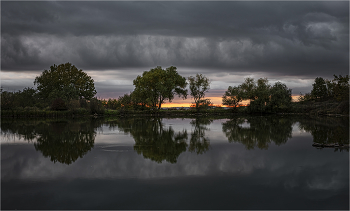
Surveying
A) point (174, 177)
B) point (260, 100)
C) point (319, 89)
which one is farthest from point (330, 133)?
point (319, 89)

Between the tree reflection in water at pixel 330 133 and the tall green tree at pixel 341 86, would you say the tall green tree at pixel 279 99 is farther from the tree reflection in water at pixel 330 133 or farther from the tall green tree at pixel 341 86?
the tree reflection in water at pixel 330 133

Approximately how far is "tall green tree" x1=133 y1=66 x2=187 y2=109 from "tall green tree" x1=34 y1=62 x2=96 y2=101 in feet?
41.2

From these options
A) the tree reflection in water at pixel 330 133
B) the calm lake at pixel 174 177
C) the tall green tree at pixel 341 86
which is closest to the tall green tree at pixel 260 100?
the tall green tree at pixel 341 86

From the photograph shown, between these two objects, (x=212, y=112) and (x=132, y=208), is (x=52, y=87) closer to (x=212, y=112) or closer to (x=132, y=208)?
(x=212, y=112)

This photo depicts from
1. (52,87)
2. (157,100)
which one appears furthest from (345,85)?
(52,87)


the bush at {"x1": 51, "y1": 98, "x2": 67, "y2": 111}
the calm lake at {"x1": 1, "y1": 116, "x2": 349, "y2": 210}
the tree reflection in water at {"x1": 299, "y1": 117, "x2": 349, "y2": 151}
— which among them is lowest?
the calm lake at {"x1": 1, "y1": 116, "x2": 349, "y2": 210}

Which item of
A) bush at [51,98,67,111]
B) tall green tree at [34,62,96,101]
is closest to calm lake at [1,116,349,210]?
bush at [51,98,67,111]

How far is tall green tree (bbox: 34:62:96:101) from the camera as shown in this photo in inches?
2370

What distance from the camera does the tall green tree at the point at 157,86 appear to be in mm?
55969

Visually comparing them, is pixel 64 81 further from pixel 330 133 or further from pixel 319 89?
pixel 319 89

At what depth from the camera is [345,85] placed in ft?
167

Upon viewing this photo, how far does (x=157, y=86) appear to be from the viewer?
5575 cm

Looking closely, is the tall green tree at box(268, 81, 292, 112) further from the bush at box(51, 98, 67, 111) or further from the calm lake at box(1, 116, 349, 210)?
the calm lake at box(1, 116, 349, 210)

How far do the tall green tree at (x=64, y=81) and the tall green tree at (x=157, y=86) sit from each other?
495 inches
